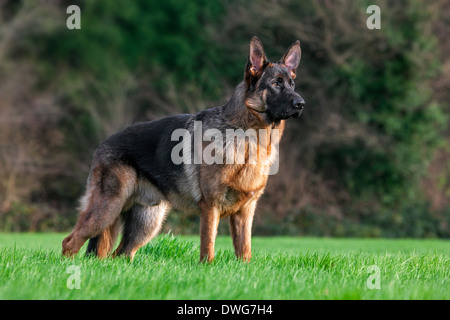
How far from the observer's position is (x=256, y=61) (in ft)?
20.1

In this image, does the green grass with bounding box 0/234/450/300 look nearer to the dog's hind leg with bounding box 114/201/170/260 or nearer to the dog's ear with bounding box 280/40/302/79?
the dog's hind leg with bounding box 114/201/170/260

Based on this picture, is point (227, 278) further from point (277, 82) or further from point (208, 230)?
point (277, 82)

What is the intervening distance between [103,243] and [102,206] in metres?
0.45

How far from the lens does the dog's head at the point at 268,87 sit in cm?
593

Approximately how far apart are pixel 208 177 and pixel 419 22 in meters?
12.1

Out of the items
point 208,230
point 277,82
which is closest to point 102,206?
point 208,230

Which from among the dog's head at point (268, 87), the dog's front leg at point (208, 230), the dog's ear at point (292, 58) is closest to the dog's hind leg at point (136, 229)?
the dog's front leg at point (208, 230)

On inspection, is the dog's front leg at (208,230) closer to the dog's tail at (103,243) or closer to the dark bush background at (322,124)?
the dog's tail at (103,243)

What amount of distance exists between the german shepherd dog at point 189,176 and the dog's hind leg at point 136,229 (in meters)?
0.01

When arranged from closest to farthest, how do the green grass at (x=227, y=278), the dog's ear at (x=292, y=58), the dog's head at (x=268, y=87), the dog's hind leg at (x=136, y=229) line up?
the green grass at (x=227, y=278), the dog's head at (x=268, y=87), the dog's ear at (x=292, y=58), the dog's hind leg at (x=136, y=229)

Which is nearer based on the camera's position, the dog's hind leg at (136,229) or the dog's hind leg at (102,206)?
the dog's hind leg at (102,206)

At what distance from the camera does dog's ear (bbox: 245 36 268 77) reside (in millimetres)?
6074

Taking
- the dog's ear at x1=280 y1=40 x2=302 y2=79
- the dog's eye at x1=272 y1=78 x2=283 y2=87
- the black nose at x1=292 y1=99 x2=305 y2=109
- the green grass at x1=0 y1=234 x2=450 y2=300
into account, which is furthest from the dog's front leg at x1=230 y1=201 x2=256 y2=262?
the dog's ear at x1=280 y1=40 x2=302 y2=79
